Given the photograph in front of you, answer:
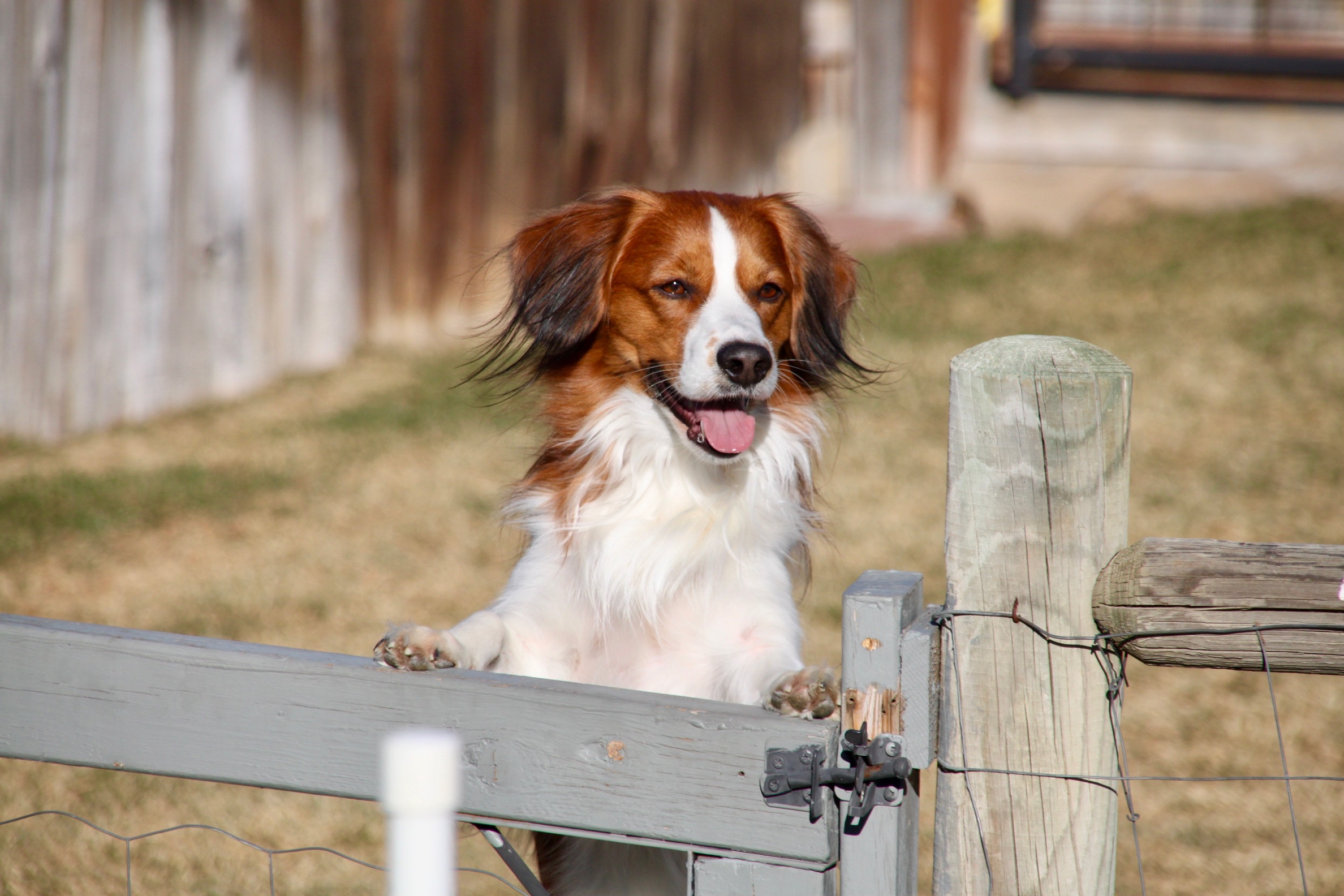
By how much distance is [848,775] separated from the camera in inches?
60.4

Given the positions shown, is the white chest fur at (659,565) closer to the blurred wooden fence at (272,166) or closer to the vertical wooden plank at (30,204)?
the blurred wooden fence at (272,166)

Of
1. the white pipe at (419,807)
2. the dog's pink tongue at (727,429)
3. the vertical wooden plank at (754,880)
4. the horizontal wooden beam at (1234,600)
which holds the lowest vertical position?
the vertical wooden plank at (754,880)

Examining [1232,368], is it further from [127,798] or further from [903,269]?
[127,798]

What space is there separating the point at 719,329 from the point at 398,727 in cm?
125

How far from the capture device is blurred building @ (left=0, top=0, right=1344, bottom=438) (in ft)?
20.4

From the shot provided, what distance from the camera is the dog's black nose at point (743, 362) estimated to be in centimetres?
261

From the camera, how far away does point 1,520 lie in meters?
5.47

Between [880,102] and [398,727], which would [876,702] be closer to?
[398,727]

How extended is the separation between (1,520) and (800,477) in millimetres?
4153

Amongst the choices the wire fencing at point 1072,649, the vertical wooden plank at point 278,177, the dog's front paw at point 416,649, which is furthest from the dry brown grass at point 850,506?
the wire fencing at point 1072,649

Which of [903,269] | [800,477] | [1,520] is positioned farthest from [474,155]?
[800,477]

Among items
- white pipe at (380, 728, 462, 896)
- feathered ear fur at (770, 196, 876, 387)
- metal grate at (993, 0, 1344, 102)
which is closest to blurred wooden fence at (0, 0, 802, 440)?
metal grate at (993, 0, 1344, 102)

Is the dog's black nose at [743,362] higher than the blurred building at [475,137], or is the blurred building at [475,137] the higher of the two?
the blurred building at [475,137]

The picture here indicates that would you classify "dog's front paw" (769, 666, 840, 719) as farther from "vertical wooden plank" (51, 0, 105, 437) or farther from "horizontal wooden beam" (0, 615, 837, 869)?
"vertical wooden plank" (51, 0, 105, 437)
